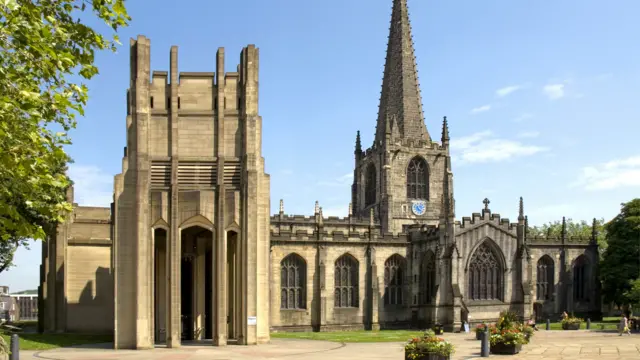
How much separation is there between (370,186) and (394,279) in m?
20.0

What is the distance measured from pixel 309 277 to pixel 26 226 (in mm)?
42684

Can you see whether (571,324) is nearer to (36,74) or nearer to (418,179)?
(418,179)

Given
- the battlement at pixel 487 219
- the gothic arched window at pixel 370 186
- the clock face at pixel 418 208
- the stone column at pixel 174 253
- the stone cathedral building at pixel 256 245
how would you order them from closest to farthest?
the stone column at pixel 174 253 → the stone cathedral building at pixel 256 245 → the battlement at pixel 487 219 → the clock face at pixel 418 208 → the gothic arched window at pixel 370 186

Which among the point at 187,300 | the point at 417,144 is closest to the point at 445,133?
the point at 417,144

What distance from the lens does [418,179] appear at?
7550 cm

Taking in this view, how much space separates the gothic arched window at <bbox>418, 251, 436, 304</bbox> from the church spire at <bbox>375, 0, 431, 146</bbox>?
65.8 ft

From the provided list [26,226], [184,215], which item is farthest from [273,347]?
[26,226]

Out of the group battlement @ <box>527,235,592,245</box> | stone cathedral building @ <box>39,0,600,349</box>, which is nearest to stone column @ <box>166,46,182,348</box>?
stone cathedral building @ <box>39,0,600,349</box>

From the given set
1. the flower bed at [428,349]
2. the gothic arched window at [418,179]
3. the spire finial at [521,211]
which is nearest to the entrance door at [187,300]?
the flower bed at [428,349]

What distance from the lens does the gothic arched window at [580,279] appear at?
6334cm

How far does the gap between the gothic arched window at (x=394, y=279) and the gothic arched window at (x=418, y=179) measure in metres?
14.9

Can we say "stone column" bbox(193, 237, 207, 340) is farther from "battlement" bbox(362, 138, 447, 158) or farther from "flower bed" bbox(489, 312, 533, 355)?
"battlement" bbox(362, 138, 447, 158)

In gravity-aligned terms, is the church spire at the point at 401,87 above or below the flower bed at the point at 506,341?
above

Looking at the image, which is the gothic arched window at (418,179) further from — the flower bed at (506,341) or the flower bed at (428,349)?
the flower bed at (428,349)
